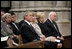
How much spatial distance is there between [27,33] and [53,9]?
4446mm

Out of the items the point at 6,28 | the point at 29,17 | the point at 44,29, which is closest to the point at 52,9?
the point at 44,29

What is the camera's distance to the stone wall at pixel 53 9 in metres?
9.63

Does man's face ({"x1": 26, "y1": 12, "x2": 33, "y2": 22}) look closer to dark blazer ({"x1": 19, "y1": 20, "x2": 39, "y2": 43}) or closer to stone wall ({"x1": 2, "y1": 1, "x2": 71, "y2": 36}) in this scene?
dark blazer ({"x1": 19, "y1": 20, "x2": 39, "y2": 43})

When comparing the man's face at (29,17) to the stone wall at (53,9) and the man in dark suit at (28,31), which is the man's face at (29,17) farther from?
the stone wall at (53,9)

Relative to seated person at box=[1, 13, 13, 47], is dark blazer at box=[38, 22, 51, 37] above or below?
below

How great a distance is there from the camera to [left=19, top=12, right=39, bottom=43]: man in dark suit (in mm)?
5379

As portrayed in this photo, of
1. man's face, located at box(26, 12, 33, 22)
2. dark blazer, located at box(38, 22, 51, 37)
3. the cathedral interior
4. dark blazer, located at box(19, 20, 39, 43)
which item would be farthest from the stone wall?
dark blazer, located at box(19, 20, 39, 43)

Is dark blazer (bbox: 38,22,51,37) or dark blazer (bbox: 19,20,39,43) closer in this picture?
dark blazer (bbox: 19,20,39,43)

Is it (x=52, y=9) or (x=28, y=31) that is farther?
(x=52, y=9)

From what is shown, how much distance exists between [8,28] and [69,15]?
195 inches

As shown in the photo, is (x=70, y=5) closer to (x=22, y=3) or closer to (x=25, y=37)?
(x=22, y=3)

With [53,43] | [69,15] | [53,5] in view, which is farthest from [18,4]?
[53,43]

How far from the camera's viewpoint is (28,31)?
5.47 m

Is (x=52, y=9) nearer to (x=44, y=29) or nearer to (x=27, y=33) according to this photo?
(x=44, y=29)
